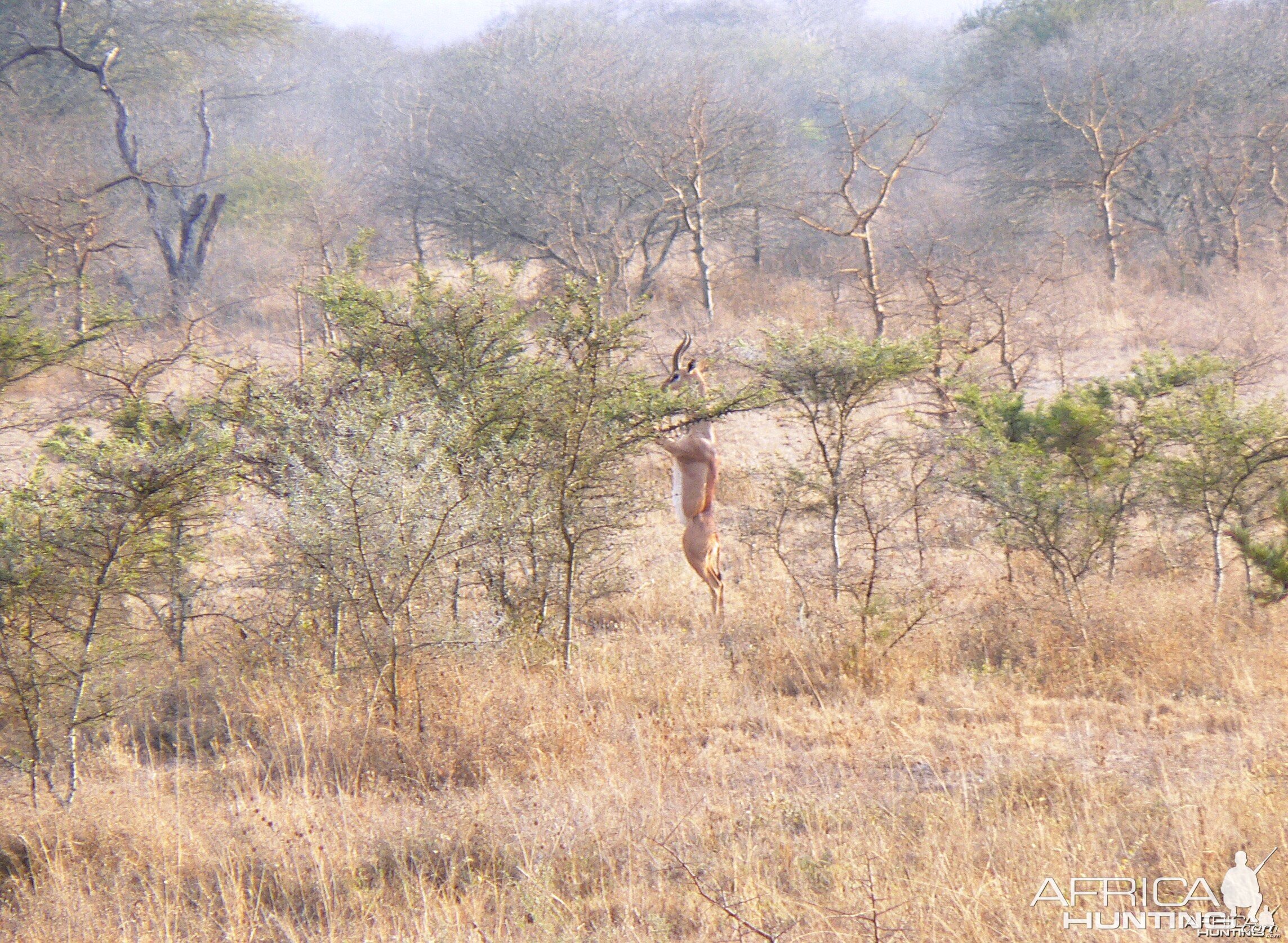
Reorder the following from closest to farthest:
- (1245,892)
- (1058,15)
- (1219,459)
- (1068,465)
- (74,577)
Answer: (1245,892)
(74,577)
(1219,459)
(1068,465)
(1058,15)

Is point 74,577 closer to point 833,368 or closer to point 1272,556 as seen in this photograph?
point 833,368

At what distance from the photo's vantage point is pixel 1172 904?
3449mm

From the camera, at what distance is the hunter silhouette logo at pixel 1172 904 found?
10.7 ft

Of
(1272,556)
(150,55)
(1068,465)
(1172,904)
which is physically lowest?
(1172,904)

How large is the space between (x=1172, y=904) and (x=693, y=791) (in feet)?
6.33

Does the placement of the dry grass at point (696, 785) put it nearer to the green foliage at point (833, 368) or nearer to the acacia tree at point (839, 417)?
the acacia tree at point (839, 417)

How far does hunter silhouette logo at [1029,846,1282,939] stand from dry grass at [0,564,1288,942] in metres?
0.08

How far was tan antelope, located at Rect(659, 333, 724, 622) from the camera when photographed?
266 inches

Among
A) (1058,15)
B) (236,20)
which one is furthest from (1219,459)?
(1058,15)

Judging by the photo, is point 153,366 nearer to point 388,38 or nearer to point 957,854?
point 957,854

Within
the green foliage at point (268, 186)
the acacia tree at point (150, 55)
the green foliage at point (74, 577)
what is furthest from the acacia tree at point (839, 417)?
the green foliage at point (268, 186)

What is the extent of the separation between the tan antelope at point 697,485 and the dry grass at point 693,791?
22.7 inches

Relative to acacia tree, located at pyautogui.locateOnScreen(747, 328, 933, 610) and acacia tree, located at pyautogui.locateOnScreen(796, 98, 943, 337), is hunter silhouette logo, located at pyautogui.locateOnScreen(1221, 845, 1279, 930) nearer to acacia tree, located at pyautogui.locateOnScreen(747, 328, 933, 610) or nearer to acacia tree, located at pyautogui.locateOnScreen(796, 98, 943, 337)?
acacia tree, located at pyautogui.locateOnScreen(747, 328, 933, 610)

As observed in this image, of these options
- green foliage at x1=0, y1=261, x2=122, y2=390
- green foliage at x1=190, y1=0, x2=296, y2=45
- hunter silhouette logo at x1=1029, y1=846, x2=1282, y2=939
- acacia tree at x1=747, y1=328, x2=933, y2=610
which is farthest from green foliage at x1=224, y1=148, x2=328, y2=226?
hunter silhouette logo at x1=1029, y1=846, x2=1282, y2=939
